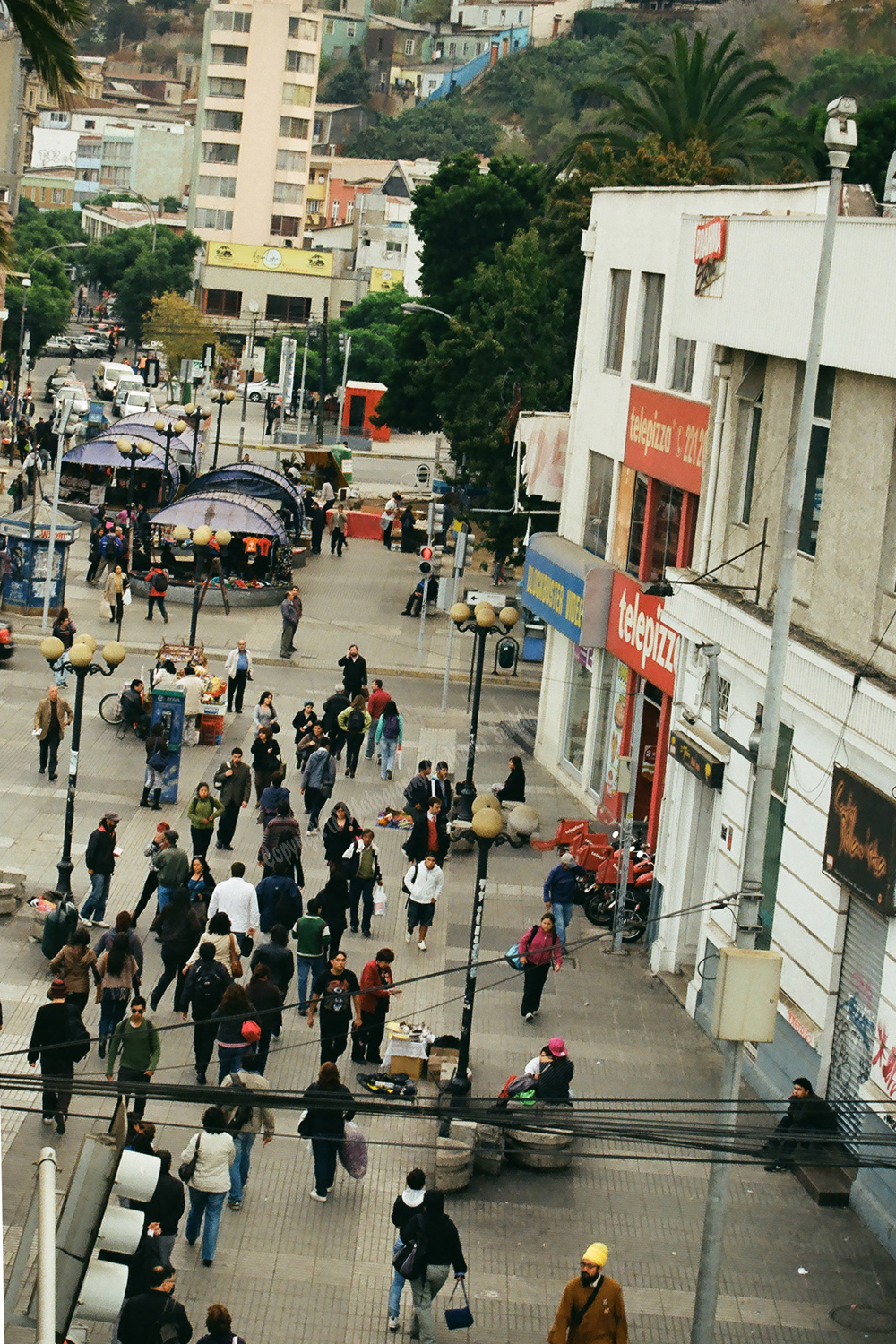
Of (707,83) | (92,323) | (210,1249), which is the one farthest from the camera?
(92,323)

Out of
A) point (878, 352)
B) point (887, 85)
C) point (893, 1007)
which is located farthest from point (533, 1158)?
point (887, 85)

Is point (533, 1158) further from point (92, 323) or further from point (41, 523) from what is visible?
point (92, 323)

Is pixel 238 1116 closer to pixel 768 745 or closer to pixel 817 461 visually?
pixel 768 745

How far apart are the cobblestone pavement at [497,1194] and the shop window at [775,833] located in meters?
1.72

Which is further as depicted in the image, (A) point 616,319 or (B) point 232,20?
(B) point 232,20

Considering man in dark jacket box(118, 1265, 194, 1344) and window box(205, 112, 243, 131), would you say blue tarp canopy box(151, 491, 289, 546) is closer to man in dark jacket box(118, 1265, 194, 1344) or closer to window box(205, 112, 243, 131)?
man in dark jacket box(118, 1265, 194, 1344)

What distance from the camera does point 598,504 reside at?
32.0 m

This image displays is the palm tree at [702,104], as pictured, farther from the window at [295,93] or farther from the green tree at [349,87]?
the green tree at [349,87]

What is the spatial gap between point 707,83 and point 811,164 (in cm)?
290

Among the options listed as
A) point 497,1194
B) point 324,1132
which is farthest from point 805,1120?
point 324,1132

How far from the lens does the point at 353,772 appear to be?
30.3 meters

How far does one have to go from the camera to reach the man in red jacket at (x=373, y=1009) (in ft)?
60.3

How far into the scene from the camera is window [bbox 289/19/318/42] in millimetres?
124875

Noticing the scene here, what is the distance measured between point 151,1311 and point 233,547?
34723 millimetres
